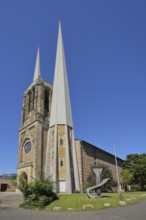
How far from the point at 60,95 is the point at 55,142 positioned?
429 inches

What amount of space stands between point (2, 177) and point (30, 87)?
22.2 meters

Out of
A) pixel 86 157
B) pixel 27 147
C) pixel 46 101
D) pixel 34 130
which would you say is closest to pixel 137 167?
pixel 86 157

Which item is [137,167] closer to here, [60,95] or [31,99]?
[60,95]

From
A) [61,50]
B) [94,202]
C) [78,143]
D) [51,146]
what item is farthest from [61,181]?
[61,50]

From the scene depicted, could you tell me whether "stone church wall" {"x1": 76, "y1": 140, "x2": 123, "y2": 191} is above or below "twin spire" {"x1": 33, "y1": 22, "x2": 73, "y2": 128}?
below

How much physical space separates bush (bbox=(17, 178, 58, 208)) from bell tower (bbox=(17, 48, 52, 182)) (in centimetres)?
1402

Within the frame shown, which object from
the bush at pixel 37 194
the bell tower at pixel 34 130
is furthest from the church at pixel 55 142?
the bush at pixel 37 194

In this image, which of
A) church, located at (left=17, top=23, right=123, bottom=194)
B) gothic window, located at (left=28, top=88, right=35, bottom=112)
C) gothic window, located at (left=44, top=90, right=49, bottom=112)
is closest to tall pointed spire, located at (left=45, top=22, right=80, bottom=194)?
church, located at (left=17, top=23, right=123, bottom=194)

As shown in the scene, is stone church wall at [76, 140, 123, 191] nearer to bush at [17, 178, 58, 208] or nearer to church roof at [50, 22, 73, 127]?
church roof at [50, 22, 73, 127]

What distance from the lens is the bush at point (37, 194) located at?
1823 centimetres

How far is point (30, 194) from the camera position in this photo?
63.9 ft

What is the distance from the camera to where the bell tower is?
3653 cm

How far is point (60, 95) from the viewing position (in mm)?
40688

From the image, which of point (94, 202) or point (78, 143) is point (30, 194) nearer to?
point (94, 202)
